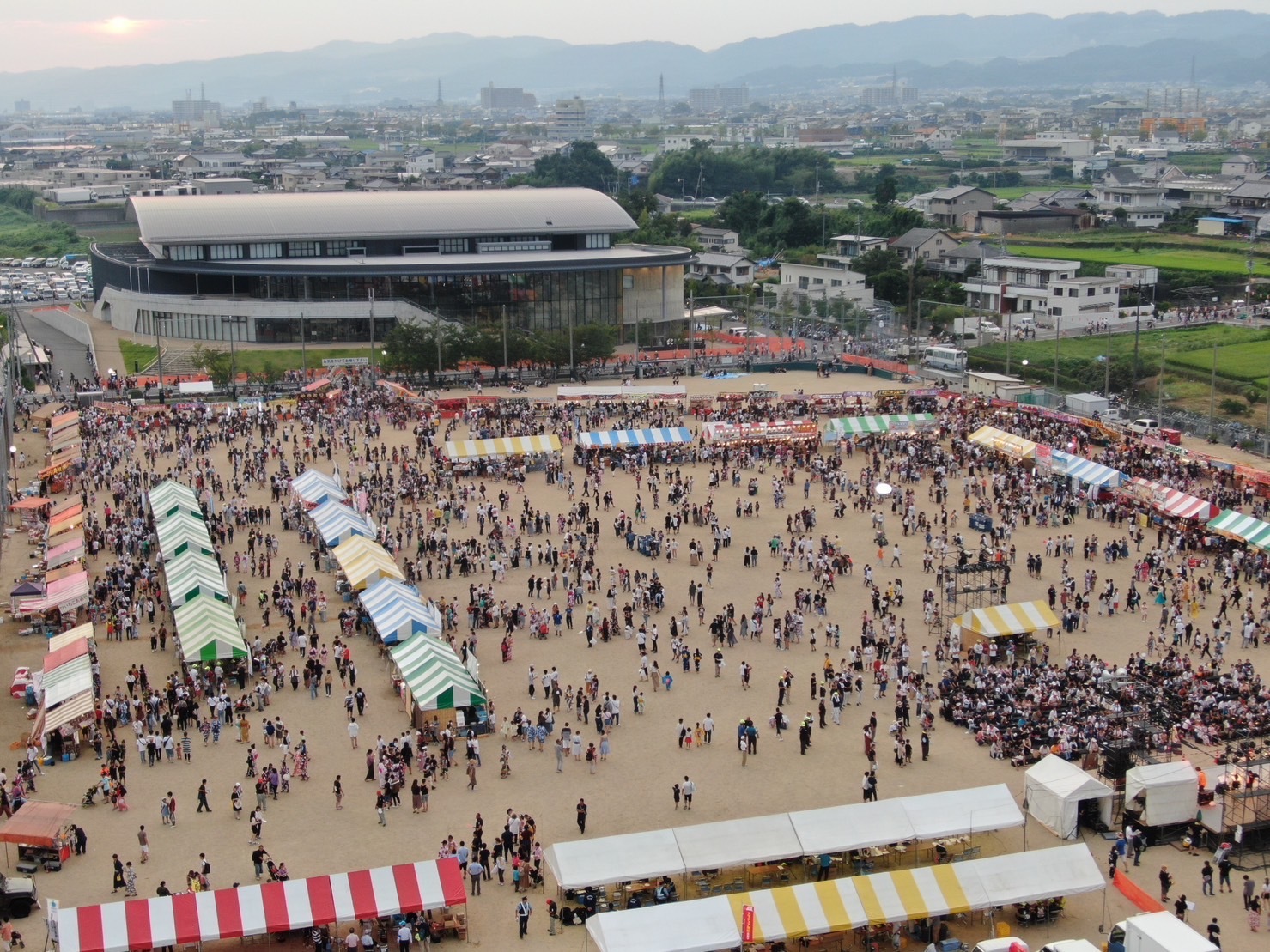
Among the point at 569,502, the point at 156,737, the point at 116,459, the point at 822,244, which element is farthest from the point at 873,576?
the point at 822,244

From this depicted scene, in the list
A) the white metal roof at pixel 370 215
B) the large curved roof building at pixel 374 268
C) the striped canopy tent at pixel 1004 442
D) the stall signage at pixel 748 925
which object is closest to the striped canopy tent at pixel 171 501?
the stall signage at pixel 748 925

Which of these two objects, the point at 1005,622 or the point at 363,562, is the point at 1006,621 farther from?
the point at 363,562

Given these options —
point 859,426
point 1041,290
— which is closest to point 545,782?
point 859,426

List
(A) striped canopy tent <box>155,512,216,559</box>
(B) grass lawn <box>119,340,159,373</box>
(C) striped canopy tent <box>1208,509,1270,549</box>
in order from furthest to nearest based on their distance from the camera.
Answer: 1. (B) grass lawn <box>119,340,159,373</box>
2. (C) striped canopy tent <box>1208,509,1270,549</box>
3. (A) striped canopy tent <box>155,512,216,559</box>

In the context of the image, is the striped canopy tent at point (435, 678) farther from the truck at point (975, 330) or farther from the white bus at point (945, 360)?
the truck at point (975, 330)

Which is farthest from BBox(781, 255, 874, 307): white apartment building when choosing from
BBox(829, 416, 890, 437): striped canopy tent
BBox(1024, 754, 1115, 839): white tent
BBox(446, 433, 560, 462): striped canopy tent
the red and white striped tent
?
the red and white striped tent

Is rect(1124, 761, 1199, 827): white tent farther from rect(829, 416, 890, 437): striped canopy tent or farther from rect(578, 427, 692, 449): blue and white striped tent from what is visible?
rect(829, 416, 890, 437): striped canopy tent
